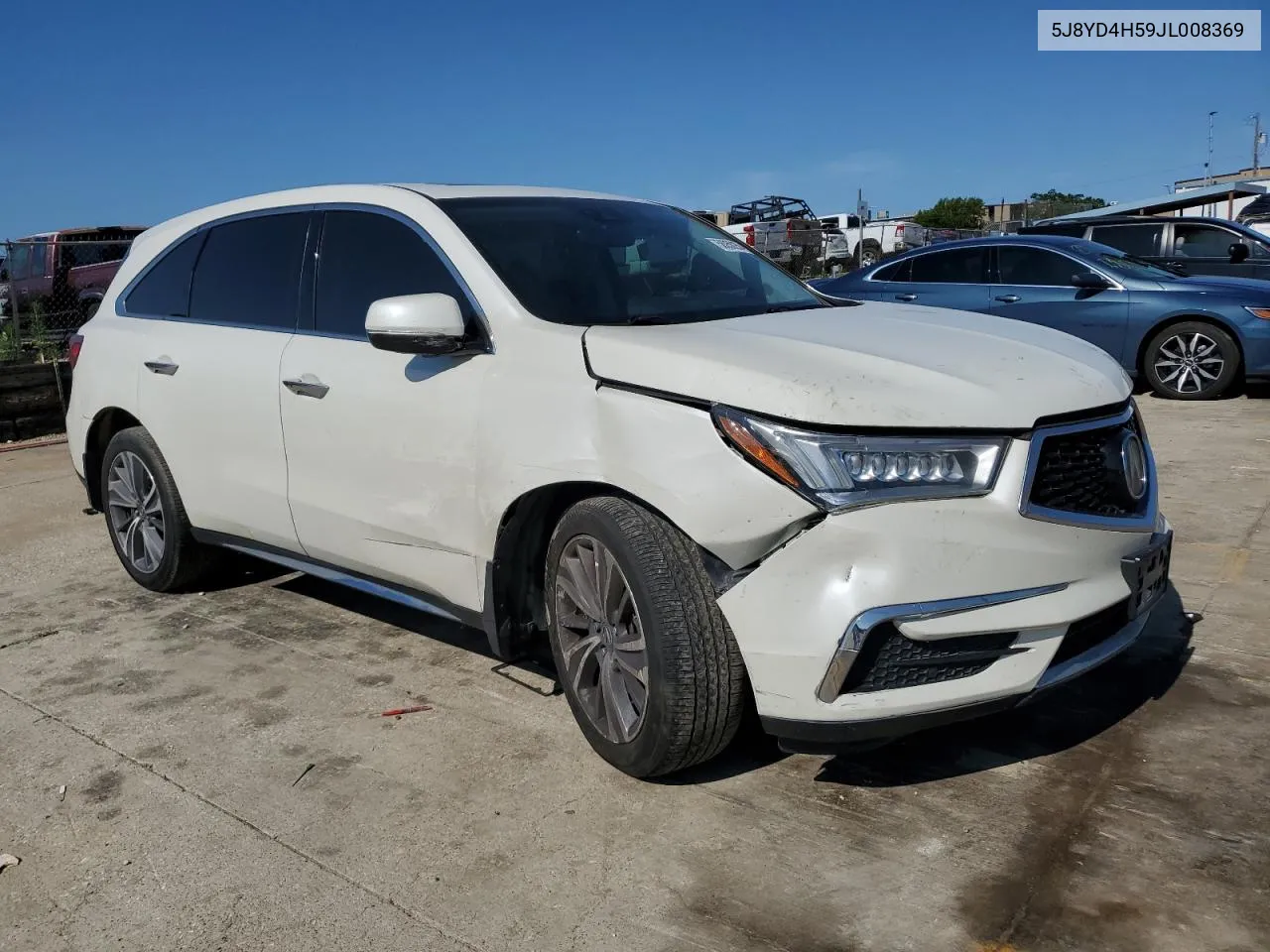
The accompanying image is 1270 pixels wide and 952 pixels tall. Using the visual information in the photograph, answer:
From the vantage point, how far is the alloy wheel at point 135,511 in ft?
16.4

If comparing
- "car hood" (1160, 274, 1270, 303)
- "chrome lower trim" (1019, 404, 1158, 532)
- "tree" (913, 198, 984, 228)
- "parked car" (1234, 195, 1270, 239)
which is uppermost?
"tree" (913, 198, 984, 228)

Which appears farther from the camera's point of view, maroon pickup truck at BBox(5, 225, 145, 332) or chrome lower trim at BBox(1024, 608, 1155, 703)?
maroon pickup truck at BBox(5, 225, 145, 332)

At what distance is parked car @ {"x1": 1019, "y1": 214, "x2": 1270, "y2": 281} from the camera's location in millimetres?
11898

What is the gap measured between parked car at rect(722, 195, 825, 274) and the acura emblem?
14.8 m

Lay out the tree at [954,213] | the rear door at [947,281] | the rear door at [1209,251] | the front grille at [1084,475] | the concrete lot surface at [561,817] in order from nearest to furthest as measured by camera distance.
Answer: the concrete lot surface at [561,817]
the front grille at [1084,475]
the rear door at [947,281]
the rear door at [1209,251]
the tree at [954,213]

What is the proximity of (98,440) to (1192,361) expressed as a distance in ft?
27.6

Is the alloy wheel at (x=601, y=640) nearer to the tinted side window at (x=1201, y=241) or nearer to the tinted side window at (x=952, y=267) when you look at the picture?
the tinted side window at (x=952, y=267)

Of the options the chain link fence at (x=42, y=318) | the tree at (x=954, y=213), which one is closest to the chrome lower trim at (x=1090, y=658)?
the chain link fence at (x=42, y=318)

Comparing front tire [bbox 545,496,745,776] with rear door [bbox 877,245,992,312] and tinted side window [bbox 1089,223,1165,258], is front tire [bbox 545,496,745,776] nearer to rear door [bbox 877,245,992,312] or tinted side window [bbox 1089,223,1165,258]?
rear door [bbox 877,245,992,312]

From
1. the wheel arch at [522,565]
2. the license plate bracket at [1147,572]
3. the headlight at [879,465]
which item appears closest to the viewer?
the headlight at [879,465]

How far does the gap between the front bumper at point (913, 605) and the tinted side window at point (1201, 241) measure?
10640mm

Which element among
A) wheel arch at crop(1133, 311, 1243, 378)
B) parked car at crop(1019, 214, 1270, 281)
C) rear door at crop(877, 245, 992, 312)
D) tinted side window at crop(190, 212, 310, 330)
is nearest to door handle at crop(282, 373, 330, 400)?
tinted side window at crop(190, 212, 310, 330)

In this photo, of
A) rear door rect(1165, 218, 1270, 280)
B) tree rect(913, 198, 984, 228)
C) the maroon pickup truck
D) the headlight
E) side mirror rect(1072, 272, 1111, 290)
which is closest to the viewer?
the headlight

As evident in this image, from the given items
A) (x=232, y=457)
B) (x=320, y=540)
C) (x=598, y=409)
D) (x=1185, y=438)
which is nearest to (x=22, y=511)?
(x=232, y=457)
